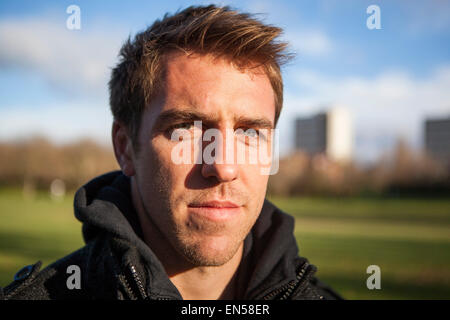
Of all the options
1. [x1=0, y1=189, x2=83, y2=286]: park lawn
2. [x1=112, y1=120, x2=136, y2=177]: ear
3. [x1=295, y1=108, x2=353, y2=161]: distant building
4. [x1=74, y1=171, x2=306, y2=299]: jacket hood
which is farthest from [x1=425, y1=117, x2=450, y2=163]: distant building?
[x1=112, y1=120, x2=136, y2=177]: ear

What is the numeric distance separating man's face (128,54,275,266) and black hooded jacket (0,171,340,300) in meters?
0.22

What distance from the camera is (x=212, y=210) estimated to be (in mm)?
2330

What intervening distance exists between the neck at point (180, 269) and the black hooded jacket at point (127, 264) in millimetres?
82

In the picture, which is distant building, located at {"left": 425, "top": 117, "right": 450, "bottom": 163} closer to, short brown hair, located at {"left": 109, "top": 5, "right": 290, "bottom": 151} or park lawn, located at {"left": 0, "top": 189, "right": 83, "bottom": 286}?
park lawn, located at {"left": 0, "top": 189, "right": 83, "bottom": 286}

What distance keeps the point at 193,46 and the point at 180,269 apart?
62.3 inches

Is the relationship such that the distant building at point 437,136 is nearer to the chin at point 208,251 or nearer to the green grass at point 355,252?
the green grass at point 355,252

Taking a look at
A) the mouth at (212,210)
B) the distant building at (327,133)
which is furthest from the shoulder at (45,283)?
the distant building at (327,133)

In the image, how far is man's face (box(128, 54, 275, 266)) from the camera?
2.33 metres

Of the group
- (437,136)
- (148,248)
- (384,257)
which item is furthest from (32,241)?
(437,136)

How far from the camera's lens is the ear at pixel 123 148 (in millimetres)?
2740

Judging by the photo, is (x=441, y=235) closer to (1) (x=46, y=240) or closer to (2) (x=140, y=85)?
(1) (x=46, y=240)

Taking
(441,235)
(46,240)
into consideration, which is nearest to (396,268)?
(441,235)
